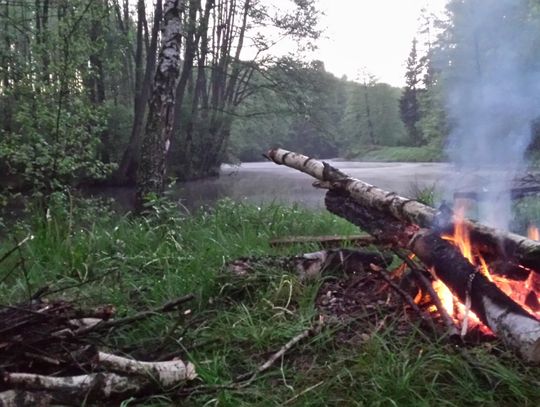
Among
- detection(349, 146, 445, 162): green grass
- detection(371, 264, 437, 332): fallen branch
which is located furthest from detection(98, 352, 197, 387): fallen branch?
detection(349, 146, 445, 162): green grass

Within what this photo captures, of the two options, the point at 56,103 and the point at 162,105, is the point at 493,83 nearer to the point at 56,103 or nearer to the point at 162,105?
the point at 162,105

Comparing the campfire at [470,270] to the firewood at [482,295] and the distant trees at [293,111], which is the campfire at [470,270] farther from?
the distant trees at [293,111]

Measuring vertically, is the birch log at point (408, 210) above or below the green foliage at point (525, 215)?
above

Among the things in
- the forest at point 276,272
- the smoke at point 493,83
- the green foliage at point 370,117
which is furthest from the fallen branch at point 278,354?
the green foliage at point 370,117

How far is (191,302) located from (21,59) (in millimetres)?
5567

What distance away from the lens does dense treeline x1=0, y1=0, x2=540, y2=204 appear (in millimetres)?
6207

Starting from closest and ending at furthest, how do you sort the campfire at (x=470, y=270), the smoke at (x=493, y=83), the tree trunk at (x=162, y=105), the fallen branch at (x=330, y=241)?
the campfire at (x=470, y=270) → the fallen branch at (x=330, y=241) → the smoke at (x=493, y=83) → the tree trunk at (x=162, y=105)

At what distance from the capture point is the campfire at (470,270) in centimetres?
235

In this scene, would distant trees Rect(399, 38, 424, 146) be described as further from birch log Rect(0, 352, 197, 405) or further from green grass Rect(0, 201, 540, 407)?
birch log Rect(0, 352, 197, 405)

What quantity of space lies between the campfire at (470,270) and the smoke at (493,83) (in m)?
1.91

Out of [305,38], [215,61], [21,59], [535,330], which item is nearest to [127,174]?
[215,61]

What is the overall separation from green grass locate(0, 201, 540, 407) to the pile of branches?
11 cm

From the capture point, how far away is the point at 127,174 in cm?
1855

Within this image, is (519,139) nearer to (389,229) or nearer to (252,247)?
(389,229)
